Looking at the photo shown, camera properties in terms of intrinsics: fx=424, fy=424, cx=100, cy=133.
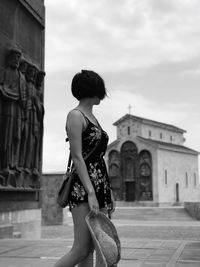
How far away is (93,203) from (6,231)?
23.9 ft

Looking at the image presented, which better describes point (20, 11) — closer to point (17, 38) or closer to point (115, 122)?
point (17, 38)

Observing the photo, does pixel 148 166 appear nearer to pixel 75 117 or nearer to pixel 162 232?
pixel 162 232

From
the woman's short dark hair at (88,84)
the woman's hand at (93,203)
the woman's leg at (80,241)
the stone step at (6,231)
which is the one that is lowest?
the stone step at (6,231)

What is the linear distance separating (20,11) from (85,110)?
843 cm

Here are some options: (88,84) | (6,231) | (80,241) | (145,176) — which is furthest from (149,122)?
(80,241)

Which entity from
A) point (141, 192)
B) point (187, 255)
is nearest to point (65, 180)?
point (187, 255)

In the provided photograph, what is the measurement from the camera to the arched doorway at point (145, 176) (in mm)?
48062

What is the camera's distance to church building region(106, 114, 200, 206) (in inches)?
1883

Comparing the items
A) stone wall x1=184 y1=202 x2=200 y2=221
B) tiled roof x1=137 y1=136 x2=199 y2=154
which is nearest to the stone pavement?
stone wall x1=184 y1=202 x2=200 y2=221

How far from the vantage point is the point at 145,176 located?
48.5 meters

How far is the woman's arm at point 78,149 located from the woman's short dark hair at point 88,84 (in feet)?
0.69

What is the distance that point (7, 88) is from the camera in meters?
9.54

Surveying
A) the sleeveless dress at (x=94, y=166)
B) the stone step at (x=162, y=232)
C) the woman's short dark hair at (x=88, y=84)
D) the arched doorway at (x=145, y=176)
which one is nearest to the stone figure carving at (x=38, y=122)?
the stone step at (x=162, y=232)

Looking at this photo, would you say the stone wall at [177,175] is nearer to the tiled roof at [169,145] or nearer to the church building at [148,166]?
the church building at [148,166]
